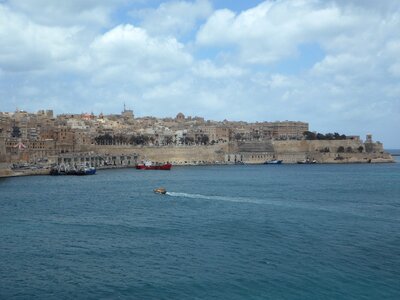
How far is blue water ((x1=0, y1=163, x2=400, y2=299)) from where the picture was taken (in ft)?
36.2

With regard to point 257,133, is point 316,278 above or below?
below

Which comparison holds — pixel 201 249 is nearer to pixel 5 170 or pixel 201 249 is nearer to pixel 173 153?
pixel 5 170

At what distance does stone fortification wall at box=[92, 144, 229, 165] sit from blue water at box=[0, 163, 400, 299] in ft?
131

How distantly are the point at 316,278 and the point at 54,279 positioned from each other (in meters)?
5.16

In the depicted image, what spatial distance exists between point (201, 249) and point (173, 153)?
5313 cm

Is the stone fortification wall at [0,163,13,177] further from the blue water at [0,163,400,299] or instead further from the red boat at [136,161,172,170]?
the blue water at [0,163,400,299]

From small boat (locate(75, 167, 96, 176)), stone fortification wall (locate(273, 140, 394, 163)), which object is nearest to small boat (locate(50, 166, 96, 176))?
small boat (locate(75, 167, 96, 176))

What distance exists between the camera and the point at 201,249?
566 inches

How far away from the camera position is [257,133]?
100 meters

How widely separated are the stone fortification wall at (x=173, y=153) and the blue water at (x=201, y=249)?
40.0 m

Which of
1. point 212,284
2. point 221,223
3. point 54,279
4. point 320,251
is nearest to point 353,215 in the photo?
point 221,223

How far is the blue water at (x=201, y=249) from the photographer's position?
1105 cm

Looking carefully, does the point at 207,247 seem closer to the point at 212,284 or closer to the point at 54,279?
the point at 212,284

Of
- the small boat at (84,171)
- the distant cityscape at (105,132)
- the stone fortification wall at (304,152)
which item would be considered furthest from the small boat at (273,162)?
the small boat at (84,171)
